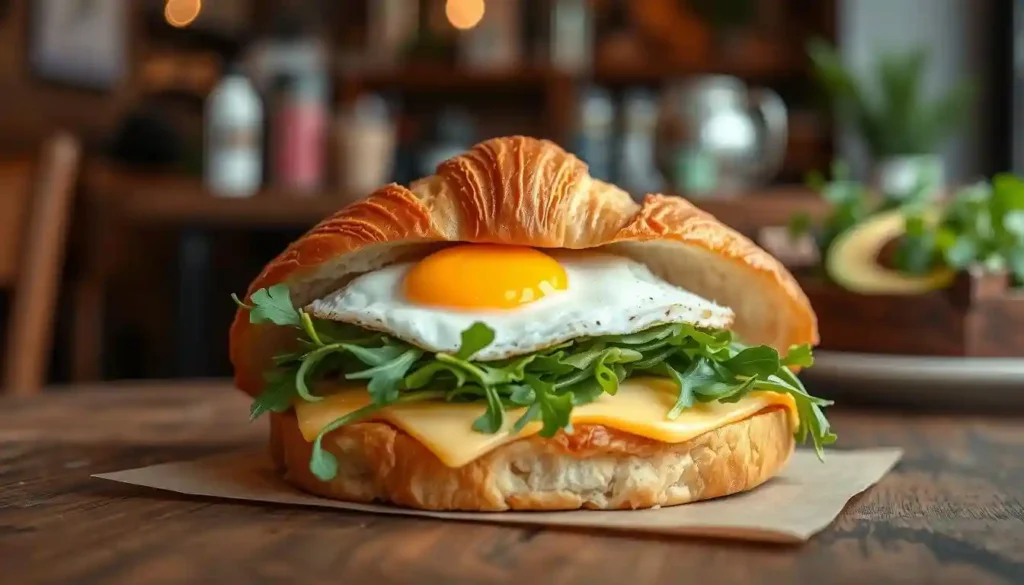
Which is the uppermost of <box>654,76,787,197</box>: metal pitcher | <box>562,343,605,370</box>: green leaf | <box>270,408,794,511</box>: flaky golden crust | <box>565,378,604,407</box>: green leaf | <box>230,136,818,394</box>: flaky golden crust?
<box>654,76,787,197</box>: metal pitcher

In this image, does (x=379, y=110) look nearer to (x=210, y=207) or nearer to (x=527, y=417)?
(x=210, y=207)

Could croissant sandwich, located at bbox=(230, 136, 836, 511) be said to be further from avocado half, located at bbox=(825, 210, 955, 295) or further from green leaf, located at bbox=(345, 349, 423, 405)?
avocado half, located at bbox=(825, 210, 955, 295)

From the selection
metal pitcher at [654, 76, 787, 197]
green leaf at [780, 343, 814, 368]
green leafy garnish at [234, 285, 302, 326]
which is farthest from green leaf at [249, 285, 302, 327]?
metal pitcher at [654, 76, 787, 197]

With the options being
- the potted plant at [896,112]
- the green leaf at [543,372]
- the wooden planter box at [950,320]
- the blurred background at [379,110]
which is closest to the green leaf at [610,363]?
the green leaf at [543,372]

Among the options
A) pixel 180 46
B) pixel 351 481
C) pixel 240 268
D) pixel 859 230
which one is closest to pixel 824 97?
pixel 240 268

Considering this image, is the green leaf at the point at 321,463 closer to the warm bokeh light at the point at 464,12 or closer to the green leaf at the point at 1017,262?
the green leaf at the point at 1017,262

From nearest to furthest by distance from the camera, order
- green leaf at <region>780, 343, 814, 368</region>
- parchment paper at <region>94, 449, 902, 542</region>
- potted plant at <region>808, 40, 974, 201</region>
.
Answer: parchment paper at <region>94, 449, 902, 542</region> < green leaf at <region>780, 343, 814, 368</region> < potted plant at <region>808, 40, 974, 201</region>
